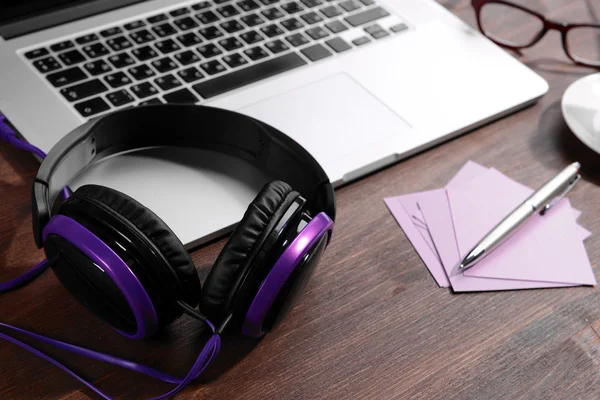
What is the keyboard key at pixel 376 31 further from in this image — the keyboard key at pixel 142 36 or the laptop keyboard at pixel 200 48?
the keyboard key at pixel 142 36

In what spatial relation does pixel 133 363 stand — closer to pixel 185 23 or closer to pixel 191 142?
pixel 191 142

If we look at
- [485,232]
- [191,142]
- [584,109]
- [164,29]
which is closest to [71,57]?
[164,29]

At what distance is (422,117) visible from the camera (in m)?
0.86

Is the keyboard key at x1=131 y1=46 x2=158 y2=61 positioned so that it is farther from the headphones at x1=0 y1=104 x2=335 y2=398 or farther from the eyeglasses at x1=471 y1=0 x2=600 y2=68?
the eyeglasses at x1=471 y1=0 x2=600 y2=68

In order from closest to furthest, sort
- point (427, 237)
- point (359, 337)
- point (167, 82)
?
point (359, 337), point (427, 237), point (167, 82)

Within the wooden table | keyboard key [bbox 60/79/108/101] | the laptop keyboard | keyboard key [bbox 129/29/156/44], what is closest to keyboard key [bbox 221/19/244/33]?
the laptop keyboard

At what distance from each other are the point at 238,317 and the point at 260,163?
225mm

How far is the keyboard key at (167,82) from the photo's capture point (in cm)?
84

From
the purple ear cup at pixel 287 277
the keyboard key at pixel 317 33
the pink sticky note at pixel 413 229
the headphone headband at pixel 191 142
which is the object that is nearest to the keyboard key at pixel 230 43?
the keyboard key at pixel 317 33

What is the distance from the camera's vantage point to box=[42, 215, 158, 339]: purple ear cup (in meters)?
0.52

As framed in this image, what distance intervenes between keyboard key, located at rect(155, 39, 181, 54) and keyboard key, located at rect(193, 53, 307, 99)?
0.08 metres

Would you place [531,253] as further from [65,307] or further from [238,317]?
[65,307]

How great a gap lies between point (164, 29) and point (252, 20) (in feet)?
0.41

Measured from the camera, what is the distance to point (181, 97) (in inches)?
32.9
